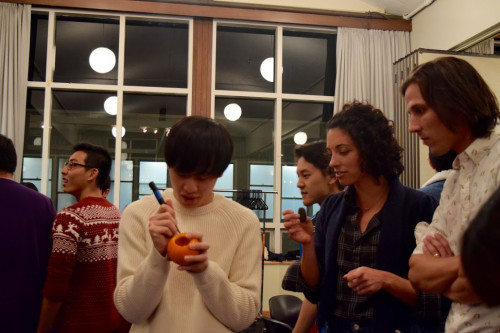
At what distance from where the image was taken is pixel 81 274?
2.12m

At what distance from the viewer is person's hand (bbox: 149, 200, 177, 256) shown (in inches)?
40.9

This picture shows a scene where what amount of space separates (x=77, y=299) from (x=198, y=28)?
4.43 metres

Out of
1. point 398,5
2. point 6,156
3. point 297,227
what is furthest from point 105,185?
point 398,5

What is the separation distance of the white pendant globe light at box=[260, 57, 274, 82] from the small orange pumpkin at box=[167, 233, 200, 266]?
5.34m

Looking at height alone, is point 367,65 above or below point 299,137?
above

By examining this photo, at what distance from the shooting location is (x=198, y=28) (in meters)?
5.86

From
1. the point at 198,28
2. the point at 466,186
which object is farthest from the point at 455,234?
the point at 198,28

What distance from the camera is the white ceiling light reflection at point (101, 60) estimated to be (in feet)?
18.9

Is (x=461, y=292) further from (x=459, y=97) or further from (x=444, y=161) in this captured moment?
(x=444, y=161)

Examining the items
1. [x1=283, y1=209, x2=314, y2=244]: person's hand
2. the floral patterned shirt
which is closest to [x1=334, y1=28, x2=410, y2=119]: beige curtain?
[x1=283, y1=209, x2=314, y2=244]: person's hand

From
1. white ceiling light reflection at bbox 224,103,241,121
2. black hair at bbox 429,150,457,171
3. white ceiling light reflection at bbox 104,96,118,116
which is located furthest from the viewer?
white ceiling light reflection at bbox 224,103,241,121

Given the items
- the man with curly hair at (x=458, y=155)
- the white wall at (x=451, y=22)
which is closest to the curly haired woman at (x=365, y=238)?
the man with curly hair at (x=458, y=155)

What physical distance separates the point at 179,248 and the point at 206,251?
0.09 meters

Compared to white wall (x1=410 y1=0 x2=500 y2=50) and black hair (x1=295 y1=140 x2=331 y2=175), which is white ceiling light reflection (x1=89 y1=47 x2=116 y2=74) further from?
black hair (x1=295 y1=140 x2=331 y2=175)
